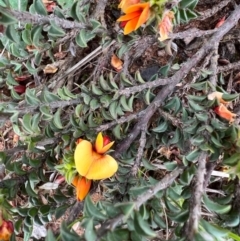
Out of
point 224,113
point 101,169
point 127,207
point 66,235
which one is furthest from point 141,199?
point 224,113

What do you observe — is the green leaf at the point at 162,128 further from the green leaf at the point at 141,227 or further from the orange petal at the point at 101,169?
the green leaf at the point at 141,227

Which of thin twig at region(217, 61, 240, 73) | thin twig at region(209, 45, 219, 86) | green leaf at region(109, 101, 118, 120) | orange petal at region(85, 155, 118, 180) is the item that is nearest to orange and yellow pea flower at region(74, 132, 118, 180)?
orange petal at region(85, 155, 118, 180)

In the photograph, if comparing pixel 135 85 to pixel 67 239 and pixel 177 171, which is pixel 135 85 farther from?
pixel 67 239

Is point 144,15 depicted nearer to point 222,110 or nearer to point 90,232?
point 222,110

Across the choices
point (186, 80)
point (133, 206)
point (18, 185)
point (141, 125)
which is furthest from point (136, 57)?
point (133, 206)

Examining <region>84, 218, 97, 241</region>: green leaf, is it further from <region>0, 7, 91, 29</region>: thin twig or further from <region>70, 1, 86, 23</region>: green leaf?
<region>70, 1, 86, 23</region>: green leaf

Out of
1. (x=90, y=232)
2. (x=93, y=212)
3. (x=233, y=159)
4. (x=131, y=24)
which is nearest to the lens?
(x=90, y=232)

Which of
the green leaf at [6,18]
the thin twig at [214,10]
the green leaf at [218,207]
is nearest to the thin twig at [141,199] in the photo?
the green leaf at [218,207]
